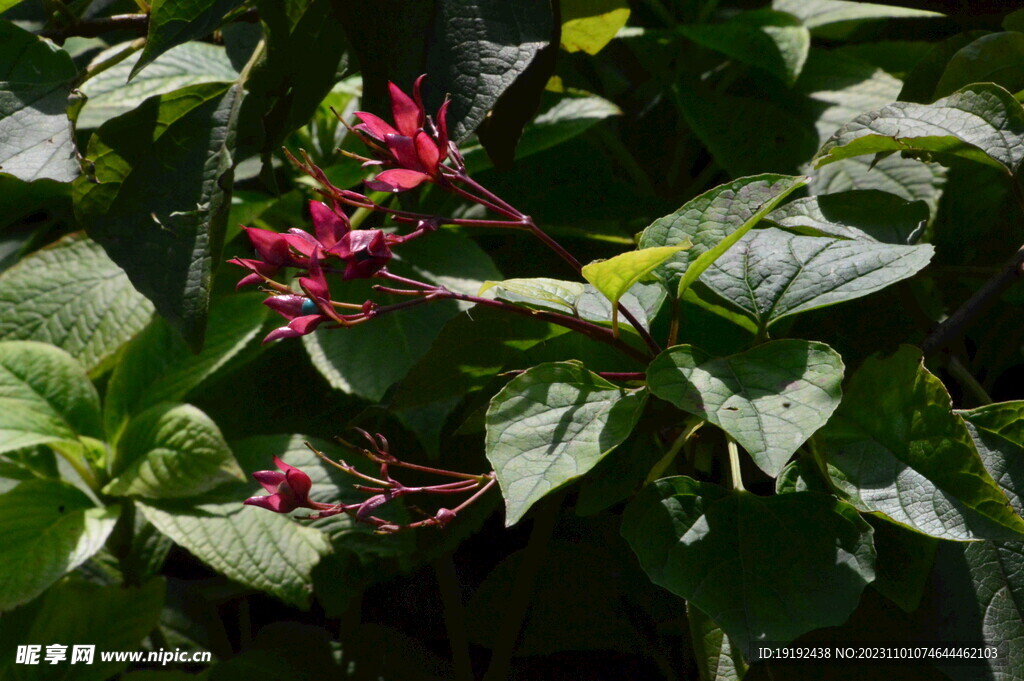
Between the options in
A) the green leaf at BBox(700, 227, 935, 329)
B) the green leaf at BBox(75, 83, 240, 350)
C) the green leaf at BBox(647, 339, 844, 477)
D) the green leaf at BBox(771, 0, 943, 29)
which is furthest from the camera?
the green leaf at BBox(771, 0, 943, 29)

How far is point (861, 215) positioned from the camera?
2.57 ft

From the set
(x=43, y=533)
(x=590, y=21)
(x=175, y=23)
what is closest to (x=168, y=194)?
(x=175, y=23)

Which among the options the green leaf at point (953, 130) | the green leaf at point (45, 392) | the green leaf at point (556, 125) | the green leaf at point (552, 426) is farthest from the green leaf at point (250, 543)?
the green leaf at point (953, 130)

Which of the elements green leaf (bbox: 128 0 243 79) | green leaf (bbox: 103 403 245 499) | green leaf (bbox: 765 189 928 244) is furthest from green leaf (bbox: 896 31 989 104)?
green leaf (bbox: 103 403 245 499)

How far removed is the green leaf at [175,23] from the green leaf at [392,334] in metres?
0.28

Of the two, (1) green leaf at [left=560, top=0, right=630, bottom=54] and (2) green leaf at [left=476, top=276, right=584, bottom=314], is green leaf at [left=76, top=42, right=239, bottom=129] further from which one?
(2) green leaf at [left=476, top=276, right=584, bottom=314]

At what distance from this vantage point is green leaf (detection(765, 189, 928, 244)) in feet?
2.50

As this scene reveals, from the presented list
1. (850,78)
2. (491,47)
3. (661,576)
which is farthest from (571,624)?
(850,78)

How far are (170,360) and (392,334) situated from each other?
0.28 meters

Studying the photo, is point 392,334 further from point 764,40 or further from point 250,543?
point 764,40

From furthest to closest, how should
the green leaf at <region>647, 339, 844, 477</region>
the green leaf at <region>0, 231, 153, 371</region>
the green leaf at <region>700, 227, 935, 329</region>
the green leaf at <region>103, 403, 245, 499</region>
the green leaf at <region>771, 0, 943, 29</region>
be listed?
the green leaf at <region>771, 0, 943, 29</region> < the green leaf at <region>0, 231, 153, 371</region> < the green leaf at <region>103, 403, 245, 499</region> < the green leaf at <region>700, 227, 935, 329</region> < the green leaf at <region>647, 339, 844, 477</region>

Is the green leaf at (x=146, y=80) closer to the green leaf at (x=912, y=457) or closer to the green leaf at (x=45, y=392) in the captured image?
the green leaf at (x=45, y=392)

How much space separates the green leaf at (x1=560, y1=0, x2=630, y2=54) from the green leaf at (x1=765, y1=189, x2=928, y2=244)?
289 millimetres

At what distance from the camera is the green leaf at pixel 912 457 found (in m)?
0.56
